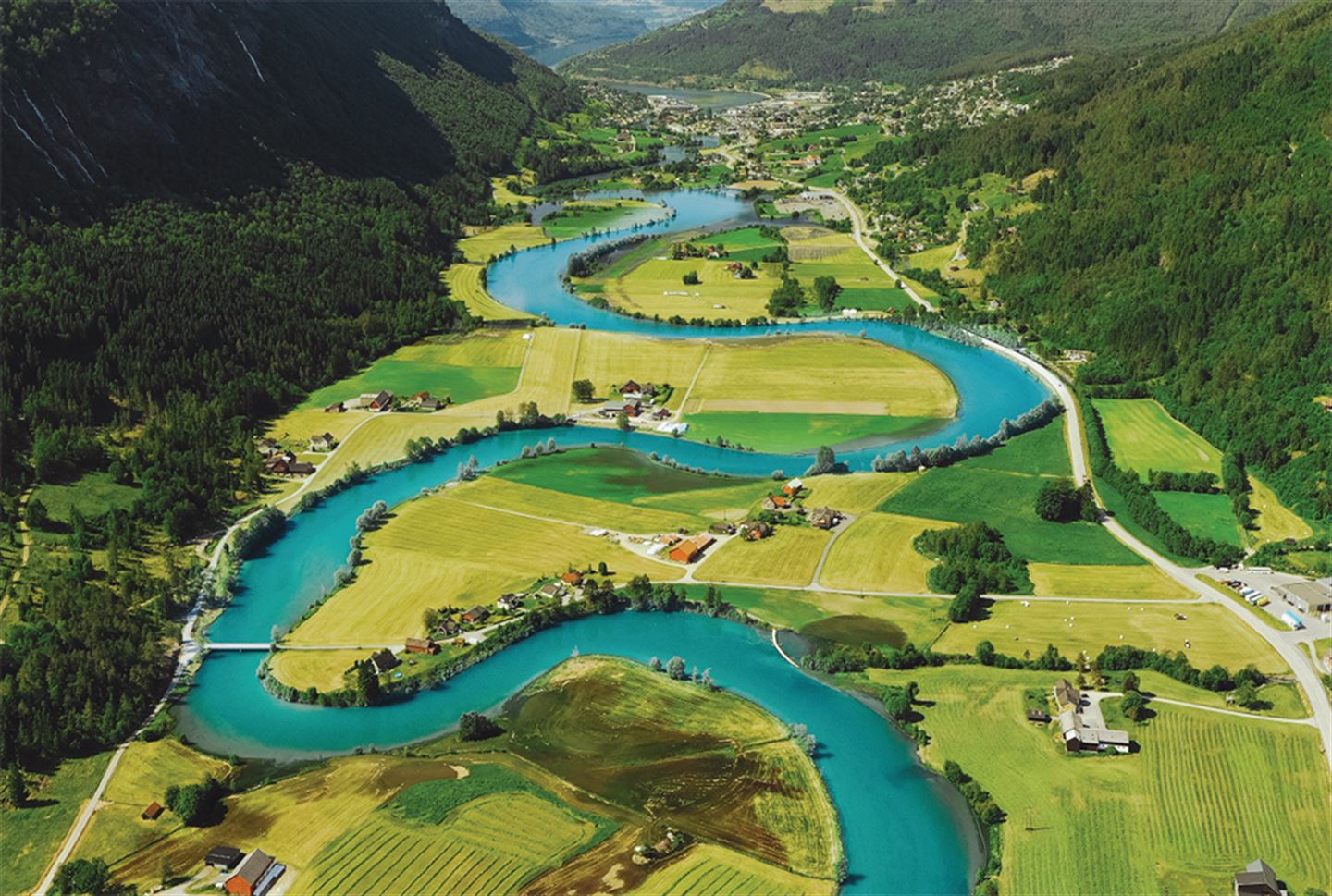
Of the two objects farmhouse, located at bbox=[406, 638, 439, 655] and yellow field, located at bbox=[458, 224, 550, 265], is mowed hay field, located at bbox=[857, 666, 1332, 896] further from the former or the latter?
yellow field, located at bbox=[458, 224, 550, 265]

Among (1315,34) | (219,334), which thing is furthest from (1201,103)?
(219,334)

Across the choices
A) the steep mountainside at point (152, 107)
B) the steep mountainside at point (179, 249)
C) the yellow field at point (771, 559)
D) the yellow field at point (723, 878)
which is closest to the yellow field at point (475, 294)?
the steep mountainside at point (179, 249)

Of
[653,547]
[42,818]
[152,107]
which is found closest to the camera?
[42,818]

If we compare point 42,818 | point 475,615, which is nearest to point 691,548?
point 475,615

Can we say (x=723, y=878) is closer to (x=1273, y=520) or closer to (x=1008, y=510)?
(x=1008, y=510)

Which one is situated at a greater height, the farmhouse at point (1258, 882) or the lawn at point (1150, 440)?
the lawn at point (1150, 440)

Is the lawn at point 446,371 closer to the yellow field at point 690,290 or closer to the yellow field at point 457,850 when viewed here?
the yellow field at point 690,290
